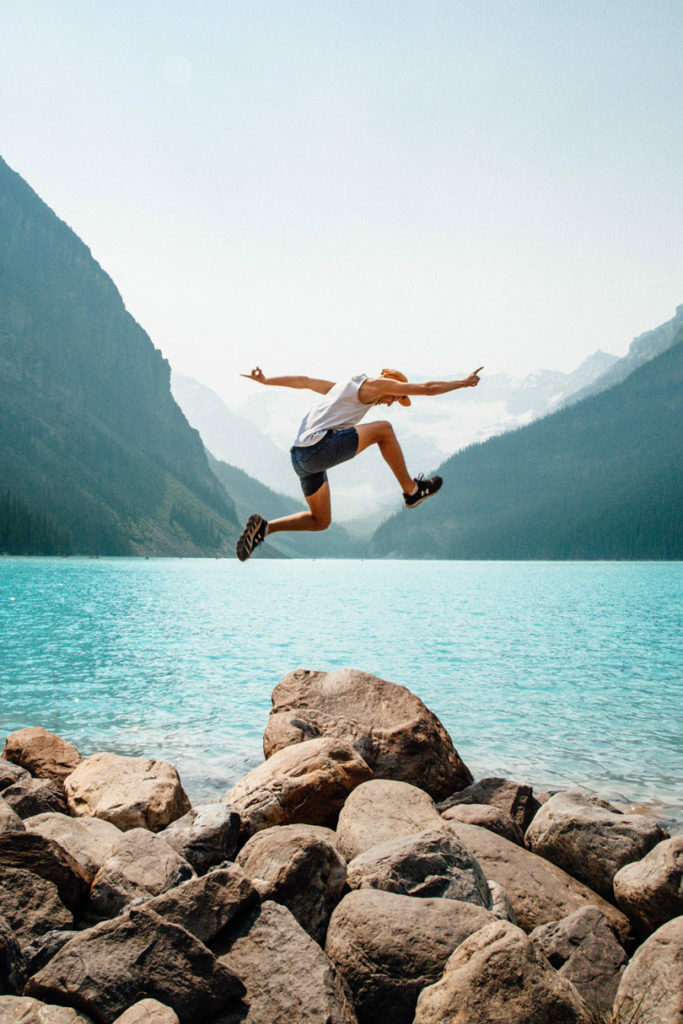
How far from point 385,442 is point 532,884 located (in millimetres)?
4337

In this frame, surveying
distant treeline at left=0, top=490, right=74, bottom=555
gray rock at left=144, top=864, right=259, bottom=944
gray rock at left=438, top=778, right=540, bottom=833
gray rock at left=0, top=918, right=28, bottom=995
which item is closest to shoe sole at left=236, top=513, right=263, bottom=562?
gray rock at left=144, top=864, right=259, bottom=944

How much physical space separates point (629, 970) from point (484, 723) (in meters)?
13.3

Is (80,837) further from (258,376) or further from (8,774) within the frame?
(258,376)

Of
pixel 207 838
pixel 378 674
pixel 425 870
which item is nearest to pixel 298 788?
pixel 207 838

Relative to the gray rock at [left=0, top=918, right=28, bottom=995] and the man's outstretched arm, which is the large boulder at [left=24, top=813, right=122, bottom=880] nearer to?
the gray rock at [left=0, top=918, right=28, bottom=995]

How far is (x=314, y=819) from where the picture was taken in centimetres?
791

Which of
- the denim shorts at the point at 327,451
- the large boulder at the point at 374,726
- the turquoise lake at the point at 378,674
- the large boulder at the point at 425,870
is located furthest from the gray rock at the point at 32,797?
the denim shorts at the point at 327,451

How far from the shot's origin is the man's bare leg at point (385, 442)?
6506 mm

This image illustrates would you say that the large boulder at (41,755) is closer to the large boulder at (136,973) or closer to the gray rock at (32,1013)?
the large boulder at (136,973)

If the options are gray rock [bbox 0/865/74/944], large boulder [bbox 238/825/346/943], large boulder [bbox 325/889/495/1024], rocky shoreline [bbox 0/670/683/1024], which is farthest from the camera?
large boulder [bbox 238/825/346/943]

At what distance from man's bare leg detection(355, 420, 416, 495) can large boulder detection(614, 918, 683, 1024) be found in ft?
13.4

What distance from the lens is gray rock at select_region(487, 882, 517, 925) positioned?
556cm

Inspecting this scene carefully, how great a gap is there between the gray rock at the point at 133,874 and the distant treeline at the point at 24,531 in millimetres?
150132

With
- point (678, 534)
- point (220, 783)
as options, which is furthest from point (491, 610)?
point (678, 534)
